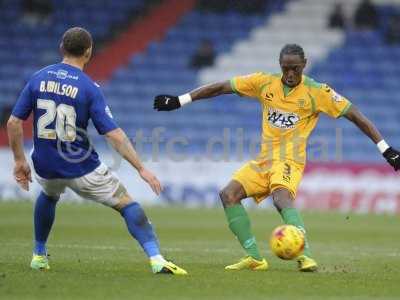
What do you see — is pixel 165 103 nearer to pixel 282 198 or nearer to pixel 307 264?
pixel 282 198

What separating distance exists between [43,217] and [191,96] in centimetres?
203

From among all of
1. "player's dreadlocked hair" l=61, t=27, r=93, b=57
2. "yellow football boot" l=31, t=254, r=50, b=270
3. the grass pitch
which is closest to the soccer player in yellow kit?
the grass pitch

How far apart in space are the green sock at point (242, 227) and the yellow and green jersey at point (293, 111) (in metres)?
0.60

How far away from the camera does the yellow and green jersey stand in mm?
10336

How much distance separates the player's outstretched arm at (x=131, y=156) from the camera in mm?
8703

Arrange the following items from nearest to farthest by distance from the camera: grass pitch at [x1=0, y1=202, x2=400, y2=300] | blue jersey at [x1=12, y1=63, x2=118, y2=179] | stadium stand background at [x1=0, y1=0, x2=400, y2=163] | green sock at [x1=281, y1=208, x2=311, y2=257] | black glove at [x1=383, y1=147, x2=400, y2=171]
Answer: grass pitch at [x1=0, y1=202, x2=400, y2=300] < blue jersey at [x1=12, y1=63, x2=118, y2=179] < green sock at [x1=281, y1=208, x2=311, y2=257] < black glove at [x1=383, y1=147, x2=400, y2=171] < stadium stand background at [x1=0, y1=0, x2=400, y2=163]

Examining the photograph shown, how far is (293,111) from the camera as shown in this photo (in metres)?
10.4

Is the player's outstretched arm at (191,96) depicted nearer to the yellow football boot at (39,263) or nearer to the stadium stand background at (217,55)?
the yellow football boot at (39,263)

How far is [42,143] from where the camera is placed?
9.11 metres

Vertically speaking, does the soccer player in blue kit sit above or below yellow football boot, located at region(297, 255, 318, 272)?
above

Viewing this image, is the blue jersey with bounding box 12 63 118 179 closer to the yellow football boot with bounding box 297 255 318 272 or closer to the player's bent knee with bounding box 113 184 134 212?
the player's bent knee with bounding box 113 184 134 212

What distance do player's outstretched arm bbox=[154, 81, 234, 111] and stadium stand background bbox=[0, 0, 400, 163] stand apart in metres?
16.1

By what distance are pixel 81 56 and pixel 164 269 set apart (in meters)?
2.00

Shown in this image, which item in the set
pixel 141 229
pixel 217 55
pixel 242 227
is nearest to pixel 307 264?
pixel 242 227
